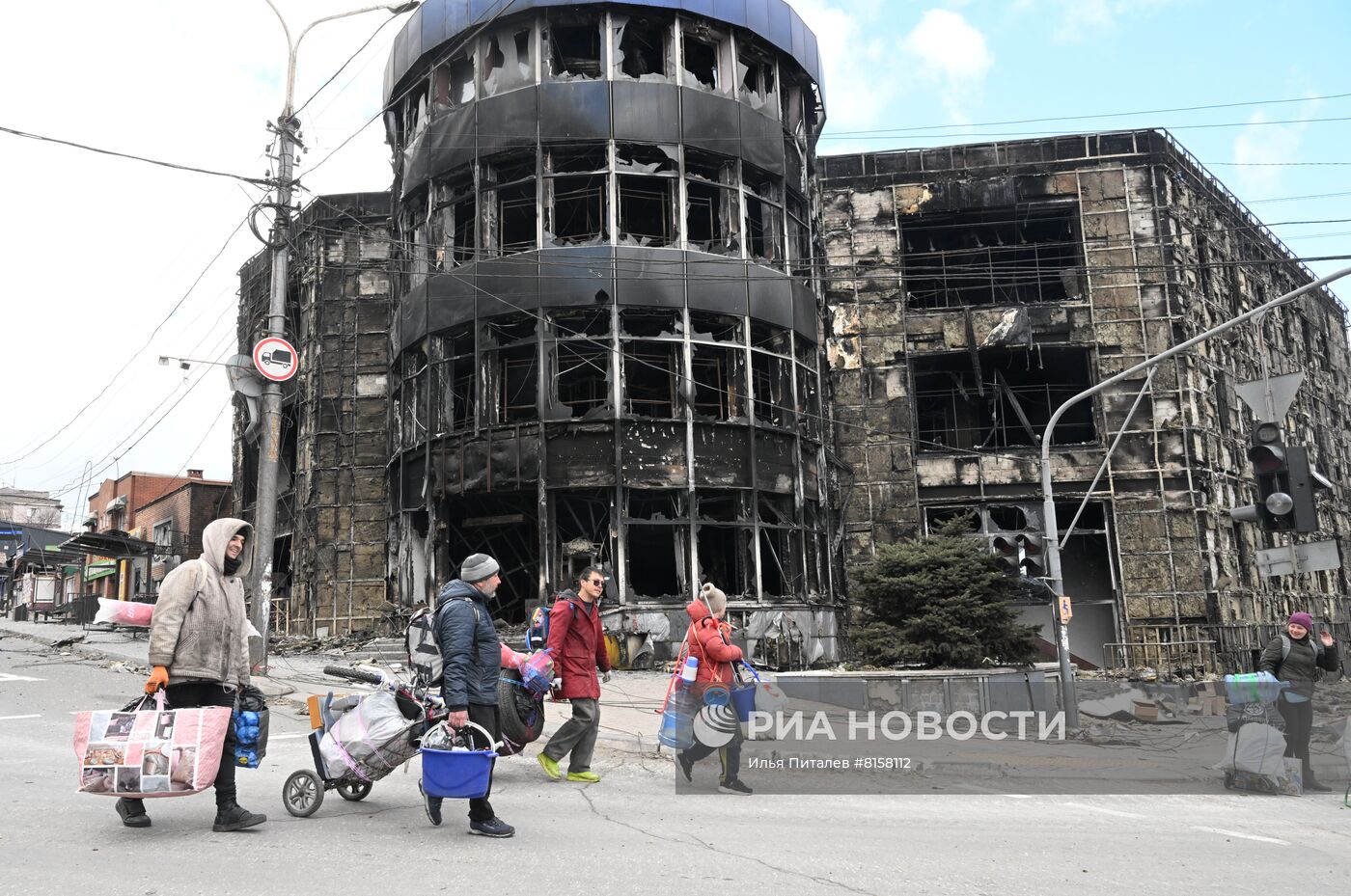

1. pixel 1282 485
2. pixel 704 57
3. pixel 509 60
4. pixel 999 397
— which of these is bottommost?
pixel 1282 485

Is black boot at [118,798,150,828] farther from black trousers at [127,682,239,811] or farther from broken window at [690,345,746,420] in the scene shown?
broken window at [690,345,746,420]

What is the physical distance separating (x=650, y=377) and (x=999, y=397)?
37.2 feet

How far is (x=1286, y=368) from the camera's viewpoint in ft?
127

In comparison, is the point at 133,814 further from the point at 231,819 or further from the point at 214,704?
the point at 214,704

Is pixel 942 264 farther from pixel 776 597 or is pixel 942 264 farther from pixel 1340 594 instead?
pixel 1340 594

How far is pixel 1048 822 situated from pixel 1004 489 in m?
23.7

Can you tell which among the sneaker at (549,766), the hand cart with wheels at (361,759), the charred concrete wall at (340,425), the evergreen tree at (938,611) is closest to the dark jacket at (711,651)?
the sneaker at (549,766)

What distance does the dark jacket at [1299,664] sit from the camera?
966cm

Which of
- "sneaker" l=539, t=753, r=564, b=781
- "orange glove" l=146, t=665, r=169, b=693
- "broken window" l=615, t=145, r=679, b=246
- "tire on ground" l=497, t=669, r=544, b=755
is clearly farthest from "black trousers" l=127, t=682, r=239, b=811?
"broken window" l=615, t=145, r=679, b=246

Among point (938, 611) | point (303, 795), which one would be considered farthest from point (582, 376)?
point (303, 795)

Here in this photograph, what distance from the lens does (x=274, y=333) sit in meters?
15.3

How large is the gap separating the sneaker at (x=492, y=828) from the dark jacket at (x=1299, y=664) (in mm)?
7717

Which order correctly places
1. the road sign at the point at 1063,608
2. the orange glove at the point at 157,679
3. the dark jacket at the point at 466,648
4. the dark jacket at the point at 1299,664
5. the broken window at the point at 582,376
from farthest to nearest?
the broken window at the point at 582,376 < the road sign at the point at 1063,608 < the dark jacket at the point at 1299,664 < the dark jacket at the point at 466,648 < the orange glove at the point at 157,679

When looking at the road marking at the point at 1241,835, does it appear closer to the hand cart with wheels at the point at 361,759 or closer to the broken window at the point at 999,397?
the hand cart with wheels at the point at 361,759
